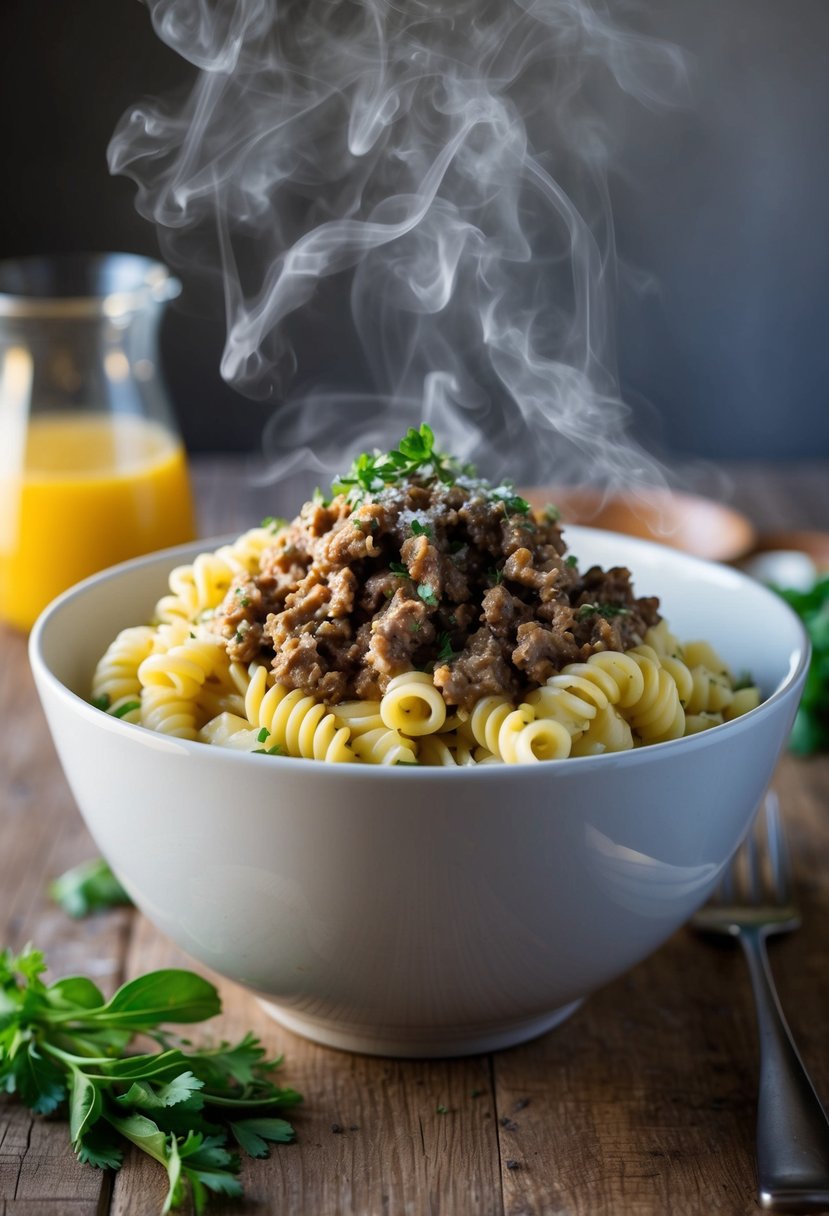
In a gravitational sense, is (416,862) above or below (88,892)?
above

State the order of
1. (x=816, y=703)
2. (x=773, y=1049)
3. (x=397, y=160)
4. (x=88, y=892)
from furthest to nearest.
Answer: (x=397, y=160)
(x=816, y=703)
(x=88, y=892)
(x=773, y=1049)

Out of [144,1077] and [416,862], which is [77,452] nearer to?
[144,1077]

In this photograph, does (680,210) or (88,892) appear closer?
(88,892)

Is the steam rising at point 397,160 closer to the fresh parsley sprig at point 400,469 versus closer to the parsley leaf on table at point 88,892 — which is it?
the fresh parsley sprig at point 400,469

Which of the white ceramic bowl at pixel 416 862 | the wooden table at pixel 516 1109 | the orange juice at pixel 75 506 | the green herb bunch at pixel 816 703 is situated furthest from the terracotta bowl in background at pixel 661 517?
the white ceramic bowl at pixel 416 862

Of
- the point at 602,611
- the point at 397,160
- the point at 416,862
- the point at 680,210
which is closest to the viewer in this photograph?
the point at 416,862

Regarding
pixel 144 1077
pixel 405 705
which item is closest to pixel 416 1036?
pixel 144 1077

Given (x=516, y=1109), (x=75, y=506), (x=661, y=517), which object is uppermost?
(x=516, y=1109)

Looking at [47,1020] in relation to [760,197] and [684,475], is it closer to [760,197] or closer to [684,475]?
[684,475]
